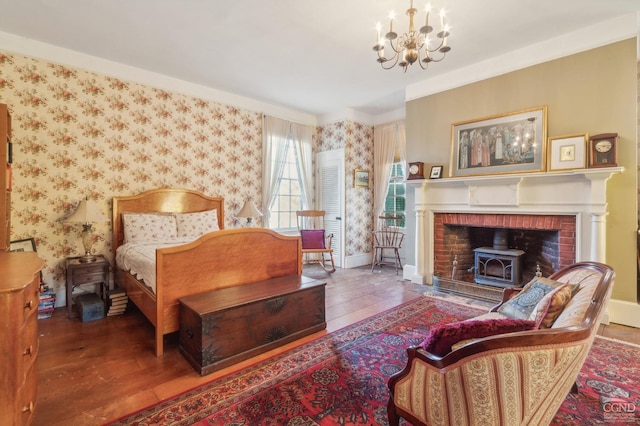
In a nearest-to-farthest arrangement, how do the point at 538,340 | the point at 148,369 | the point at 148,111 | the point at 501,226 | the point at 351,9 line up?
the point at 538,340
the point at 148,369
the point at 351,9
the point at 501,226
the point at 148,111

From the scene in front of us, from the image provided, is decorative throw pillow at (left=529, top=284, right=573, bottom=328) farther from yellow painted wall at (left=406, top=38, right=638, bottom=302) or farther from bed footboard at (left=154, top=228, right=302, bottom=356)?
yellow painted wall at (left=406, top=38, right=638, bottom=302)

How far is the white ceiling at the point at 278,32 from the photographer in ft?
8.52

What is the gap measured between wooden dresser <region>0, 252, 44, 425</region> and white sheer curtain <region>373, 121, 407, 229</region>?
15.9 ft

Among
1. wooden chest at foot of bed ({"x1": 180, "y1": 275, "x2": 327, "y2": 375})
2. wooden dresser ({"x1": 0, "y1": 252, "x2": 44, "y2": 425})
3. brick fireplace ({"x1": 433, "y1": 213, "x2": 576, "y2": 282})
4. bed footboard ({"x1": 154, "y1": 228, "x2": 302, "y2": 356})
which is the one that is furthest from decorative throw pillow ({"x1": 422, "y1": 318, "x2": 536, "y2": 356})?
brick fireplace ({"x1": 433, "y1": 213, "x2": 576, "y2": 282})

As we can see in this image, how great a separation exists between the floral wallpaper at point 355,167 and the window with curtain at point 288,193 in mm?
632

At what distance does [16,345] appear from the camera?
1190mm

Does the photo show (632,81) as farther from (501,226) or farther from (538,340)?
(538,340)

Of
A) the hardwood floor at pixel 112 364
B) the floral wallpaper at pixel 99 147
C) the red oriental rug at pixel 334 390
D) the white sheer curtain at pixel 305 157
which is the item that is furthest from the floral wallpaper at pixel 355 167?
the red oriental rug at pixel 334 390

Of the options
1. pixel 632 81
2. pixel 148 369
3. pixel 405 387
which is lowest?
pixel 148 369

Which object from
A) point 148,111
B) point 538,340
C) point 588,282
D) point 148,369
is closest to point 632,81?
point 588,282

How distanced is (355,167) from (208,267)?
3692 mm

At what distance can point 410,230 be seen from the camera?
4.45 metres

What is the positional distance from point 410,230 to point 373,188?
Answer: 60.6 inches

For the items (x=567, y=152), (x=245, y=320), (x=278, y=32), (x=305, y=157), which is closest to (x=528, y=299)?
(x=245, y=320)
